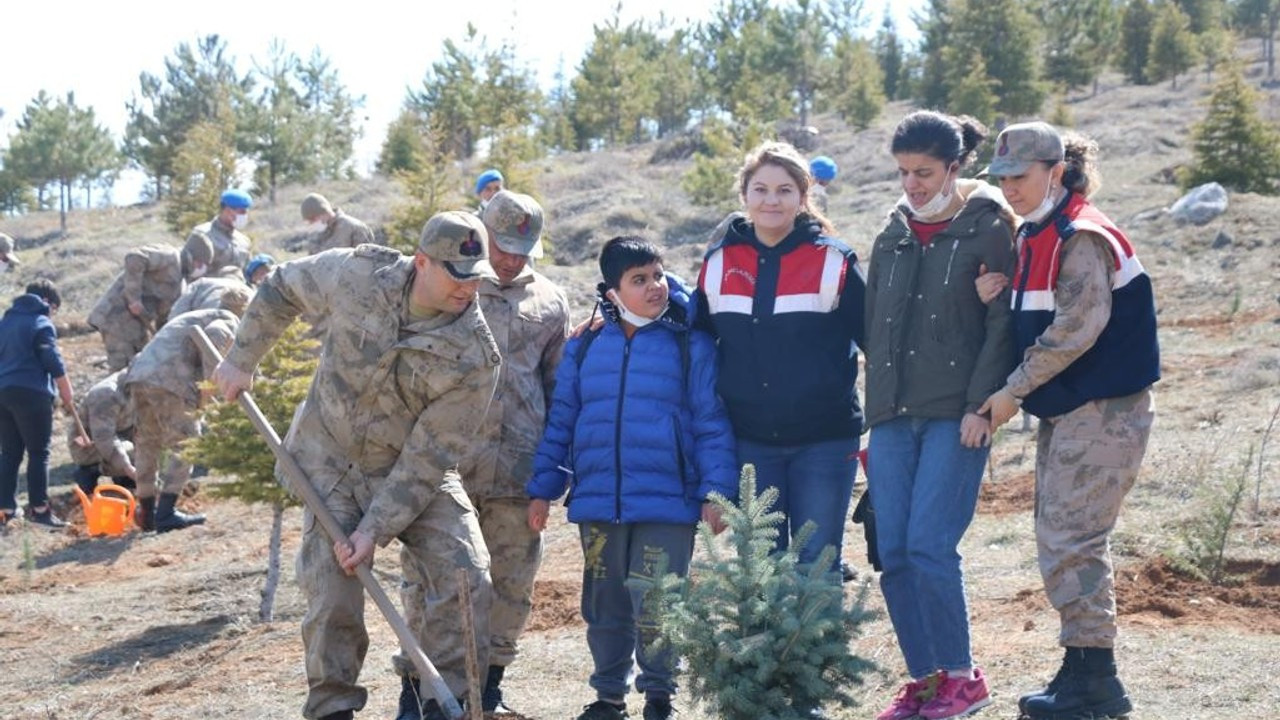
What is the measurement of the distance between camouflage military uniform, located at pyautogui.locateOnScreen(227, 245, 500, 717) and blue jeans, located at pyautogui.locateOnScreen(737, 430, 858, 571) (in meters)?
1.04

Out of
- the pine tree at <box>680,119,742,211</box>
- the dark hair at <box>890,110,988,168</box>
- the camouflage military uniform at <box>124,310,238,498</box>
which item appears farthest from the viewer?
the pine tree at <box>680,119,742,211</box>

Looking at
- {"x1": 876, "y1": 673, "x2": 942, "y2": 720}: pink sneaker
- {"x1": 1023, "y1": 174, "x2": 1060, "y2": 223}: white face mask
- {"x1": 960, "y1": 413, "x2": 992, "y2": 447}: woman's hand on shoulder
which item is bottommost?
{"x1": 876, "y1": 673, "x2": 942, "y2": 720}: pink sneaker

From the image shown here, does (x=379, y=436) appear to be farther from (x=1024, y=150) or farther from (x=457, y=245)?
(x=1024, y=150)

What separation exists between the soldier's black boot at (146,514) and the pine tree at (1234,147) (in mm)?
16290

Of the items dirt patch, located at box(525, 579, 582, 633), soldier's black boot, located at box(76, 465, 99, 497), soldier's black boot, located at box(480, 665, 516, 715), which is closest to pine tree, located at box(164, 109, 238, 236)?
soldier's black boot, located at box(76, 465, 99, 497)

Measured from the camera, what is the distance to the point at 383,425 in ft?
17.9

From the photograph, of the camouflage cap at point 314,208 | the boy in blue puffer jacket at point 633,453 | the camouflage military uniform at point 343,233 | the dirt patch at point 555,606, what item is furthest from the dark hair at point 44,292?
the boy in blue puffer jacket at point 633,453

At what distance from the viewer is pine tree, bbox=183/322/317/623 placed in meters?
8.98

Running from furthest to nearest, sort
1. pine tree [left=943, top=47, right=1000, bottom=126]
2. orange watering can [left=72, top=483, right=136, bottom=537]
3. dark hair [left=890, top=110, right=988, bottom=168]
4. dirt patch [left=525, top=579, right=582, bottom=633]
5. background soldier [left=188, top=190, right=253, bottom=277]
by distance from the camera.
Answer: pine tree [left=943, top=47, right=1000, bottom=126]
background soldier [left=188, top=190, right=253, bottom=277]
orange watering can [left=72, top=483, right=136, bottom=537]
dirt patch [left=525, top=579, right=582, bottom=633]
dark hair [left=890, top=110, right=988, bottom=168]

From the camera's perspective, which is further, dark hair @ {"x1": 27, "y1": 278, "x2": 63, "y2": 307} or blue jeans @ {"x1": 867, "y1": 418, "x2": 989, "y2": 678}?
dark hair @ {"x1": 27, "y1": 278, "x2": 63, "y2": 307}

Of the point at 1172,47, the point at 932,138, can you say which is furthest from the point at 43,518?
the point at 1172,47

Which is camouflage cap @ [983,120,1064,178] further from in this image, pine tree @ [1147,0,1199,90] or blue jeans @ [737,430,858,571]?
pine tree @ [1147,0,1199,90]

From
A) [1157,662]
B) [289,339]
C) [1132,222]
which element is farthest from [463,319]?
[1132,222]

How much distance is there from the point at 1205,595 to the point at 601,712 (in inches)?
130
